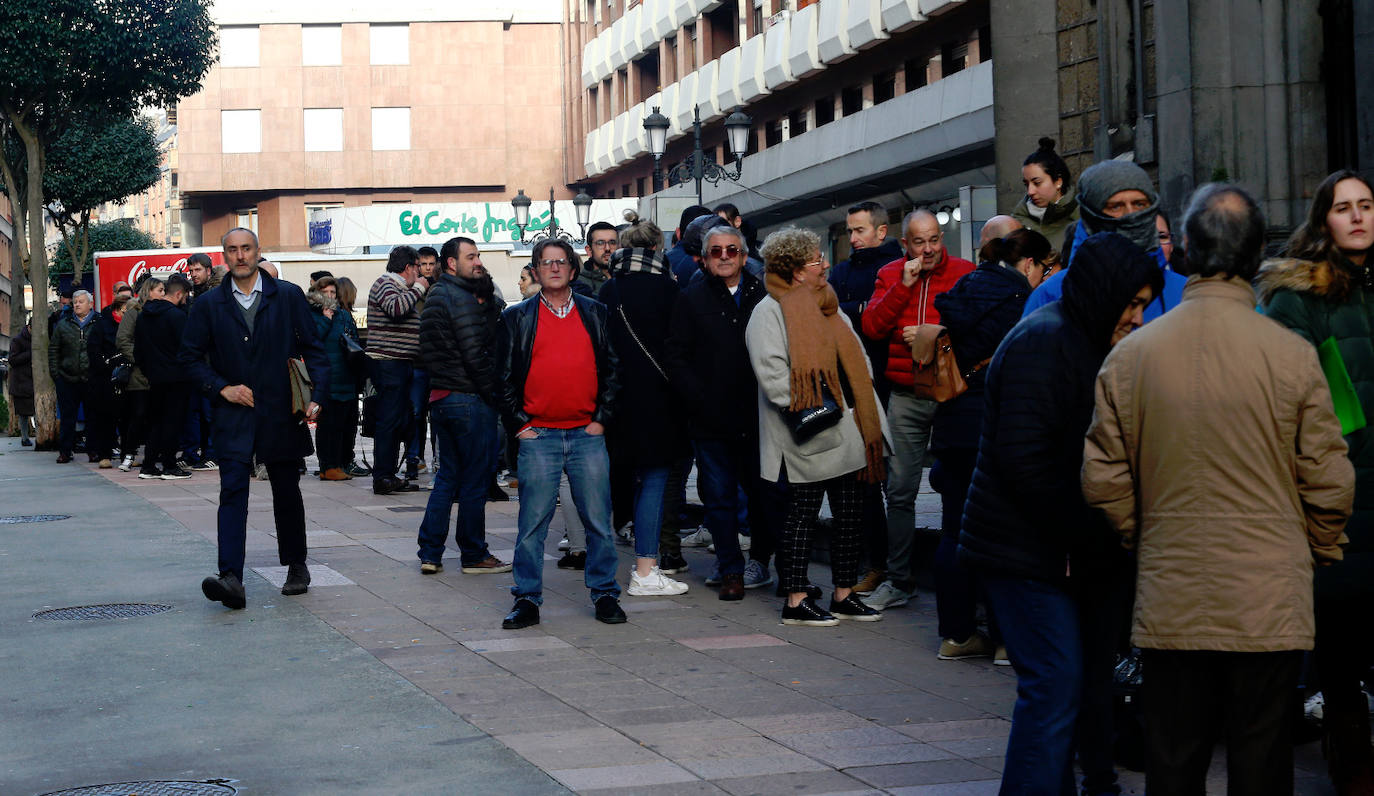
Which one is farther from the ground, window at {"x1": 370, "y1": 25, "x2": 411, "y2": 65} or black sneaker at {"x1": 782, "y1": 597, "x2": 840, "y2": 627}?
window at {"x1": 370, "y1": 25, "x2": 411, "y2": 65}

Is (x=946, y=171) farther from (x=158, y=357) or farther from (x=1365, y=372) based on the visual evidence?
(x=1365, y=372)

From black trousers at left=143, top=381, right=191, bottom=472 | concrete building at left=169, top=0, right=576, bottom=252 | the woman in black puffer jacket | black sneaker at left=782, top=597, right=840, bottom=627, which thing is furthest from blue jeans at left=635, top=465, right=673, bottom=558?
concrete building at left=169, top=0, right=576, bottom=252

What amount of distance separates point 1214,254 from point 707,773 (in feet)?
7.81

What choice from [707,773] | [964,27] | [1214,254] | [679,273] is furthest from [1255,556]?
[964,27]

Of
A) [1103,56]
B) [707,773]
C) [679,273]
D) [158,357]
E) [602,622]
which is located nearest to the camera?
[707,773]

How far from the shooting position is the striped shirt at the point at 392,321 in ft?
46.8

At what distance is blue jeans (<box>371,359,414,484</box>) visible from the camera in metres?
→ 14.6

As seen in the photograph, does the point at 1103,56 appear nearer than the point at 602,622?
No

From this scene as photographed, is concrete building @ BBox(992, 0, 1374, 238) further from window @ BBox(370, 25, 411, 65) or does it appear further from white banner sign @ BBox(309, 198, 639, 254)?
window @ BBox(370, 25, 411, 65)

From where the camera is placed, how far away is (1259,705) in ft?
12.5

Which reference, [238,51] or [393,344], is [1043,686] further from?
[238,51]

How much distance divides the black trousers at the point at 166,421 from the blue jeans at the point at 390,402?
139 inches

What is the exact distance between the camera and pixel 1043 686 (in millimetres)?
4320

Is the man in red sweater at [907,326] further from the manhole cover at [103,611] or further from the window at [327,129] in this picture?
the window at [327,129]
